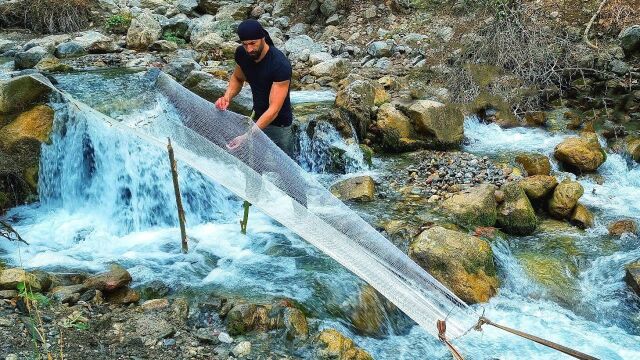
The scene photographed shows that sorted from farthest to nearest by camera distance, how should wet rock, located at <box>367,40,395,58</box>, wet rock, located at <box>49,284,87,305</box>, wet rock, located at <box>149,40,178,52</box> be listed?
wet rock, located at <box>149,40,178,52</box> → wet rock, located at <box>367,40,395,58</box> → wet rock, located at <box>49,284,87,305</box>

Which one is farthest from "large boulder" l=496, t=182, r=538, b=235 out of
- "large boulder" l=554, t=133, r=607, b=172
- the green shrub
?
the green shrub

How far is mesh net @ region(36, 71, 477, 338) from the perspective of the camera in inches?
119

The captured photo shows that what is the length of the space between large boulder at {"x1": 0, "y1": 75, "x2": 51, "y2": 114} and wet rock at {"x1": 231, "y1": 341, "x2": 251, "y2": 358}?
3.68 meters

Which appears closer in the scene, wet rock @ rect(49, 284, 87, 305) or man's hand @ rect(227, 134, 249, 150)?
wet rock @ rect(49, 284, 87, 305)

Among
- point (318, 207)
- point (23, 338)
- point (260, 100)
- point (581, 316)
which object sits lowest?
point (581, 316)

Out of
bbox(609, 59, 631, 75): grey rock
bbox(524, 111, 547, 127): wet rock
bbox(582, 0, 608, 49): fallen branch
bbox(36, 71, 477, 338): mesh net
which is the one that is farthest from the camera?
bbox(582, 0, 608, 49): fallen branch

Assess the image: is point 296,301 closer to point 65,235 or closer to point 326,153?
point 65,235

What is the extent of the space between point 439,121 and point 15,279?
5.08m

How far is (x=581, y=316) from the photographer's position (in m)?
4.35

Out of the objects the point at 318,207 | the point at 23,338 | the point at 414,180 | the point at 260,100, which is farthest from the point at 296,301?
the point at 414,180

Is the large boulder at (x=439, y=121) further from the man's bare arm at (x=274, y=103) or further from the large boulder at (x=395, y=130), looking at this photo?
the man's bare arm at (x=274, y=103)

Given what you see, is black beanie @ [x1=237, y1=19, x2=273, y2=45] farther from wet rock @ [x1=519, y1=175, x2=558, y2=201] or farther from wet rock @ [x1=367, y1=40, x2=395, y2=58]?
wet rock @ [x1=367, y1=40, x2=395, y2=58]

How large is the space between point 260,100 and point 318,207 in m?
0.99

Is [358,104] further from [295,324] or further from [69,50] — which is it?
[69,50]
